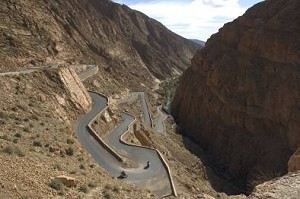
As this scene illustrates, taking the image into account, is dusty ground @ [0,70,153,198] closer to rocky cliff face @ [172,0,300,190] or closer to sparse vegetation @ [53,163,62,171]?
sparse vegetation @ [53,163,62,171]

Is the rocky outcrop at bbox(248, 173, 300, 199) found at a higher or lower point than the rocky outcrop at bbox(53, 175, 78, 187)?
higher

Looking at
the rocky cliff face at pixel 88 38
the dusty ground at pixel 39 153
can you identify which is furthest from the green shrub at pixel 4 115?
the rocky cliff face at pixel 88 38

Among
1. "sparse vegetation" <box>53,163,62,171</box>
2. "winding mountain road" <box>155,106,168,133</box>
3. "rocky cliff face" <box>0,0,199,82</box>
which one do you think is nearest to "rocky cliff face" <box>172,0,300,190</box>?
"winding mountain road" <box>155,106,168,133</box>

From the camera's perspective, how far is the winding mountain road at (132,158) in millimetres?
26422

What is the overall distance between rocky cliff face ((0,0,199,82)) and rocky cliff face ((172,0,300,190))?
2176 cm

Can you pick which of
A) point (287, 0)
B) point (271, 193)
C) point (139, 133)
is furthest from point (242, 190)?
point (271, 193)

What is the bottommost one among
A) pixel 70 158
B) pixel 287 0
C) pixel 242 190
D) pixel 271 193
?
pixel 242 190

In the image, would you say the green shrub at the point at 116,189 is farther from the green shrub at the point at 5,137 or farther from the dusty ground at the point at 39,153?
the green shrub at the point at 5,137

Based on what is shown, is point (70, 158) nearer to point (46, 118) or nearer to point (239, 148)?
point (46, 118)

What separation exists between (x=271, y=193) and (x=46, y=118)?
18.7 m

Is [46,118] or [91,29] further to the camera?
[91,29]

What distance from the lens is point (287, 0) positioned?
223 ft

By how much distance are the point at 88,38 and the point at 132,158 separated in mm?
73120

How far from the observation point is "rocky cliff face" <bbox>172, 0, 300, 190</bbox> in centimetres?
5638
